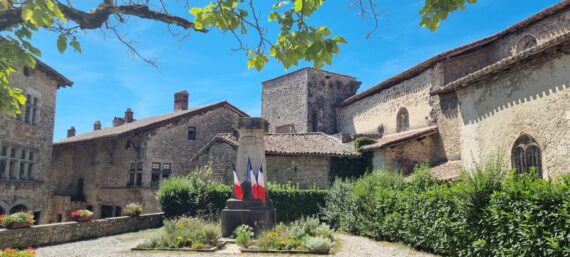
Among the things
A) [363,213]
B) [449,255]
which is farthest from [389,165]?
[449,255]

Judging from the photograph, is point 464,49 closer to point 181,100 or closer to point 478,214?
point 478,214

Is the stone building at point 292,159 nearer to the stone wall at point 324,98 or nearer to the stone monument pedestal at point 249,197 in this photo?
the stone wall at point 324,98

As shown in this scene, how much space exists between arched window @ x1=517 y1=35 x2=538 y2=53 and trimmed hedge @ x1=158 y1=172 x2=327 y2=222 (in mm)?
9943

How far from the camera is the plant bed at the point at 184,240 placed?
Result: 10.9m

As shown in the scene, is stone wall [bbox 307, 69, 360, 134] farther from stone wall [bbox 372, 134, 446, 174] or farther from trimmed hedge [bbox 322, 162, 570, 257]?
trimmed hedge [bbox 322, 162, 570, 257]

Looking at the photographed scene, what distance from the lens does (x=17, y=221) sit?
37.5ft

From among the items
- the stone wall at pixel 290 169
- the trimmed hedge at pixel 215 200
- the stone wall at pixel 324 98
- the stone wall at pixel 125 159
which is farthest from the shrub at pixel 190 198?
the stone wall at pixel 324 98

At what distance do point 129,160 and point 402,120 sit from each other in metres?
15.2

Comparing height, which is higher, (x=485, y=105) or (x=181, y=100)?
(x=181, y=100)

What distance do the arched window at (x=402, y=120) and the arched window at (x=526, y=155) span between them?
9.50 m

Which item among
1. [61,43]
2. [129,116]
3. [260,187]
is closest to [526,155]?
[260,187]

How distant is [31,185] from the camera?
20156 mm

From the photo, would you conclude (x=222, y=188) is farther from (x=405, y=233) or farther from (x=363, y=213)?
(x=405, y=233)

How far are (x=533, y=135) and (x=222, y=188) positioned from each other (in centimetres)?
1182
